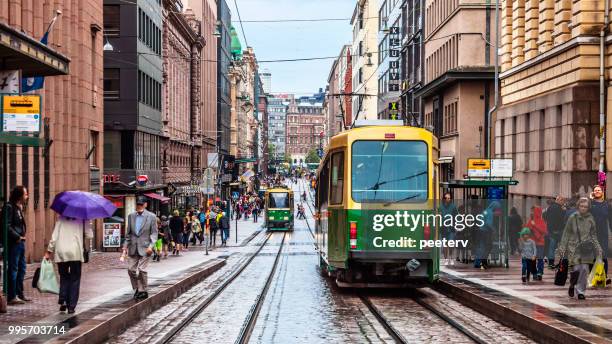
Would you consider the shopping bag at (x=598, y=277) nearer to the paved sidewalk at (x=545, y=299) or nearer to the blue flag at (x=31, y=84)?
the paved sidewalk at (x=545, y=299)

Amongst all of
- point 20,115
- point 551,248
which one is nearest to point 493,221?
point 551,248

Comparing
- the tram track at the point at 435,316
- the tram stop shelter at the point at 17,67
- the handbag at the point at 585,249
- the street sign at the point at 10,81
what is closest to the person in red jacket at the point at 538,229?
the tram track at the point at 435,316

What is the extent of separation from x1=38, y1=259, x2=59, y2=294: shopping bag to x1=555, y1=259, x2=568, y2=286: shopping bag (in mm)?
9385

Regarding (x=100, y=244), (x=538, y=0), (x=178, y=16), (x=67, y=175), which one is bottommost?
(x=100, y=244)

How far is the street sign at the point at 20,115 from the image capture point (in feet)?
44.4

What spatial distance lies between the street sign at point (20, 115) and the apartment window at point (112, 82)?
3768 centimetres

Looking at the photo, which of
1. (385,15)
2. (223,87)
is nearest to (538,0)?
(385,15)

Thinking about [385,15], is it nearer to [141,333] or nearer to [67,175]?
[67,175]

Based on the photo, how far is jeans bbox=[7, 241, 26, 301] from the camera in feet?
48.0

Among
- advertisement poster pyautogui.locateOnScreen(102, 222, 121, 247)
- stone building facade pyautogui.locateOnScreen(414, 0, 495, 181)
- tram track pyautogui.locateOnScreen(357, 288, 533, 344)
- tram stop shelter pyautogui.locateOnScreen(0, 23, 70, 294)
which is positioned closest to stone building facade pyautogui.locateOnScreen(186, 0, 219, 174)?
stone building facade pyautogui.locateOnScreen(414, 0, 495, 181)

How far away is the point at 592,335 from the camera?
467 inches

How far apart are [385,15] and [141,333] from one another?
261 ft

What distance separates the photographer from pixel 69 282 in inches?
543

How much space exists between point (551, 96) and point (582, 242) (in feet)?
55.3
